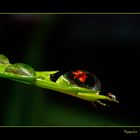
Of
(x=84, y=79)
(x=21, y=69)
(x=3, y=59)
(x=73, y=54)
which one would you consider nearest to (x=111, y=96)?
(x=84, y=79)

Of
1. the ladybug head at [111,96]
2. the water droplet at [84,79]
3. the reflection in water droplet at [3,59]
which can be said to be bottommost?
the ladybug head at [111,96]

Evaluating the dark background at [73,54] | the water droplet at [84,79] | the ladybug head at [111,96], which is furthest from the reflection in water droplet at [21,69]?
the ladybug head at [111,96]

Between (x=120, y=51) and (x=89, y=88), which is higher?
(x=120, y=51)

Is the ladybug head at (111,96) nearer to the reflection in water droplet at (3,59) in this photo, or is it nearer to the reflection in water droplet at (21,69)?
the reflection in water droplet at (21,69)

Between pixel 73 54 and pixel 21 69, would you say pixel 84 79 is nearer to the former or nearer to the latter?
pixel 73 54
